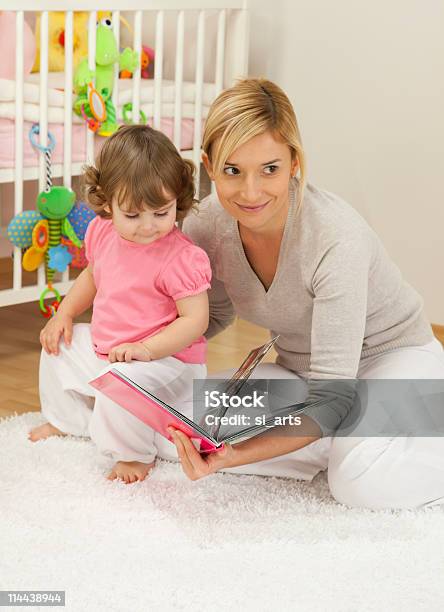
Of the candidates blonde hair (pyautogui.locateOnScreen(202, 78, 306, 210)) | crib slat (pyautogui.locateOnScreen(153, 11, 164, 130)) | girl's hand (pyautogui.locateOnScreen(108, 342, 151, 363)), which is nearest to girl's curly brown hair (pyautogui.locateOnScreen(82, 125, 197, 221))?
blonde hair (pyautogui.locateOnScreen(202, 78, 306, 210))

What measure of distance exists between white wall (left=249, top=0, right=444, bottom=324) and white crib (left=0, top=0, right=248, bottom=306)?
186 mm

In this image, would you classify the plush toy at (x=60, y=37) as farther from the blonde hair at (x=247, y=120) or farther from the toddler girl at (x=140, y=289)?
the blonde hair at (x=247, y=120)

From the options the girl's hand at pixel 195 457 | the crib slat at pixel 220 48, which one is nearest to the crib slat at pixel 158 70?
the crib slat at pixel 220 48

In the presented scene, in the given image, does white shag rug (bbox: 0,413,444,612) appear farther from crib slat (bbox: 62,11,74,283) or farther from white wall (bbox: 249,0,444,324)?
white wall (bbox: 249,0,444,324)

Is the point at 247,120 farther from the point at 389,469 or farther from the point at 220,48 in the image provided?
the point at 220,48

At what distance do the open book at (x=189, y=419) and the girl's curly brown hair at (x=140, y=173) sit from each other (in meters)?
0.28

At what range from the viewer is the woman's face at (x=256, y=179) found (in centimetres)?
141

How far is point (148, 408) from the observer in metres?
1.44

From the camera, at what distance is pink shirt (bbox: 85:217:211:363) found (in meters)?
1.58

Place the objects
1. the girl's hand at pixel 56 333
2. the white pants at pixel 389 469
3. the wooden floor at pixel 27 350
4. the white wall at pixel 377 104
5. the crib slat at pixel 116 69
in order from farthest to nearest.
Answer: the white wall at pixel 377 104
the crib slat at pixel 116 69
the wooden floor at pixel 27 350
the girl's hand at pixel 56 333
the white pants at pixel 389 469

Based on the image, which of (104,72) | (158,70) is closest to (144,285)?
(104,72)

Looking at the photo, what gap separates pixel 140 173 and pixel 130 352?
28 cm

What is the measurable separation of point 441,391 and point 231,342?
3.05ft

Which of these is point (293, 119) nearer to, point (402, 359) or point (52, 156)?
point (402, 359)
